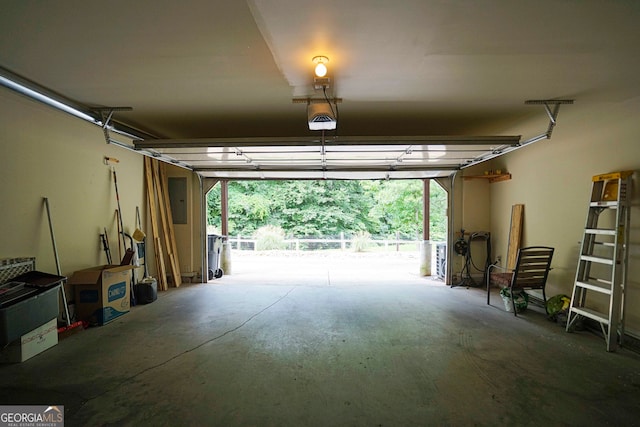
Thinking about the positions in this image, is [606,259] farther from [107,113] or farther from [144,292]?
[144,292]

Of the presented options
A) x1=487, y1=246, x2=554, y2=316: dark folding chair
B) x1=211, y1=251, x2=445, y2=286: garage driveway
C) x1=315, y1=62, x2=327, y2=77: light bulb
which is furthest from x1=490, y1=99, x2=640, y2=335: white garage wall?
x1=315, y1=62, x2=327, y2=77: light bulb

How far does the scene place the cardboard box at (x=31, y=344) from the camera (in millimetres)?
2561

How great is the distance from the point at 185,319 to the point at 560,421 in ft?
12.7

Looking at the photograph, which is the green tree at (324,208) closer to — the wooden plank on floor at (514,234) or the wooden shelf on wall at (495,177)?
the wooden shelf on wall at (495,177)

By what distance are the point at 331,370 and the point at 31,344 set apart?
289cm

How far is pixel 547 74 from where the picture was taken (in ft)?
7.36

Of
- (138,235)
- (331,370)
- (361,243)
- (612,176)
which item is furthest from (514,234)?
(138,235)

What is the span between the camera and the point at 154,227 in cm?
511

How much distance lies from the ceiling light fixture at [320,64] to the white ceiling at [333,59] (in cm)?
5

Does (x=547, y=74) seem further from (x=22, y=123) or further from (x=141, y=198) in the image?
(x=141, y=198)

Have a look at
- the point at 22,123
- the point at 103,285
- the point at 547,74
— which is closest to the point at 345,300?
the point at 103,285

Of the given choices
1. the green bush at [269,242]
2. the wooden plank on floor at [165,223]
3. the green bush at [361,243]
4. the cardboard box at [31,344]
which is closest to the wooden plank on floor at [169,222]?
the wooden plank on floor at [165,223]

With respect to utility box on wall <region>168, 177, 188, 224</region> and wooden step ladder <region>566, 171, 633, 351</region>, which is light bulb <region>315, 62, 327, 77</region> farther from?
utility box on wall <region>168, 177, 188, 224</region>

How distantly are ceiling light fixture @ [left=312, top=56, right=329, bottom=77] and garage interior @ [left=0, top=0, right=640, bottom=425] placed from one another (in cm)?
7
